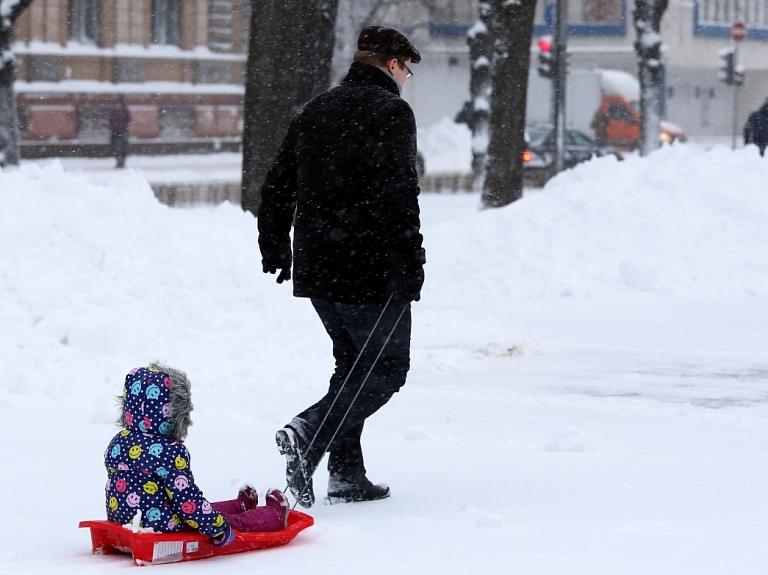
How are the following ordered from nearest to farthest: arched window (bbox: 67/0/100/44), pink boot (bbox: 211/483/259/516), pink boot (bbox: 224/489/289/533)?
pink boot (bbox: 224/489/289/533) → pink boot (bbox: 211/483/259/516) → arched window (bbox: 67/0/100/44)

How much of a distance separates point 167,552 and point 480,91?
25169 millimetres

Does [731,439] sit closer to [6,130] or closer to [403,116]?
[403,116]

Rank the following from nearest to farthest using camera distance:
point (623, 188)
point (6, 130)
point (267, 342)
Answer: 1. point (267, 342)
2. point (623, 188)
3. point (6, 130)

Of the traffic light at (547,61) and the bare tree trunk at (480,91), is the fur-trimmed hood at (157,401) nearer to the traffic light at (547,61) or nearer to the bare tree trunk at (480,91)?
the traffic light at (547,61)

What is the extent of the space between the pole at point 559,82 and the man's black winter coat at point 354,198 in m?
18.7

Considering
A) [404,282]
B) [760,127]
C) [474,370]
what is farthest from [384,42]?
[760,127]

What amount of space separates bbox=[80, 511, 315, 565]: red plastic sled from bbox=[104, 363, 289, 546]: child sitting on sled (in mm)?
45

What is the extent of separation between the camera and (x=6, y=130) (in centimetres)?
1809

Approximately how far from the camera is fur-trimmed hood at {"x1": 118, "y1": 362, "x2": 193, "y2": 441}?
4.00 meters

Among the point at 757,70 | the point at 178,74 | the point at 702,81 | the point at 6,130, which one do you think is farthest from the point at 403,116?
the point at 757,70

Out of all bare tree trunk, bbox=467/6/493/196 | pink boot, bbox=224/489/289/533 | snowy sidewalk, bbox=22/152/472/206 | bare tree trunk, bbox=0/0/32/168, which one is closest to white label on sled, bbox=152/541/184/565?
pink boot, bbox=224/489/289/533

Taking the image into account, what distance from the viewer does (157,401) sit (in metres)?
4.00

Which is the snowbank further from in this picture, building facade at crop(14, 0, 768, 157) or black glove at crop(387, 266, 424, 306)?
building facade at crop(14, 0, 768, 157)

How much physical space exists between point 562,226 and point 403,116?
813 centimetres
